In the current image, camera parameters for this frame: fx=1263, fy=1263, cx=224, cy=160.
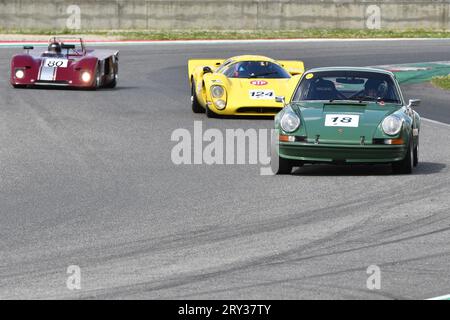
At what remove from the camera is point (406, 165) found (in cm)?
1218

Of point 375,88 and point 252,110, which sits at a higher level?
point 375,88

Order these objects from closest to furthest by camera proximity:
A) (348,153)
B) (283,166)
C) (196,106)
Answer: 1. (348,153)
2. (283,166)
3. (196,106)

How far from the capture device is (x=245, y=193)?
11070 mm

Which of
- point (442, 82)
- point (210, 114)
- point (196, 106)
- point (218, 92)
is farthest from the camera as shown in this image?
point (442, 82)

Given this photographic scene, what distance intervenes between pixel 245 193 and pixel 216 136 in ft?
16.6

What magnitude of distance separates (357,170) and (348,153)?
0.76 m

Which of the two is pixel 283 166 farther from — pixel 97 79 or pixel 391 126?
pixel 97 79

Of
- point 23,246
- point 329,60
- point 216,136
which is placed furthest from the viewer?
point 329,60

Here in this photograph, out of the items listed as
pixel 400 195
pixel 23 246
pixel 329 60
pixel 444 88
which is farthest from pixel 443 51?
pixel 23 246

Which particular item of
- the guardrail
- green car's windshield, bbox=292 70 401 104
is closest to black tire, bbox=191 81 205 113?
green car's windshield, bbox=292 70 401 104

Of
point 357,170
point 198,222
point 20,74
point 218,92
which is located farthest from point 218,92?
point 198,222

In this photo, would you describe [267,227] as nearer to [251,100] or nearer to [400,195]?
[400,195]

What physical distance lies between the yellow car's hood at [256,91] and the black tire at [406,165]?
6.07 meters

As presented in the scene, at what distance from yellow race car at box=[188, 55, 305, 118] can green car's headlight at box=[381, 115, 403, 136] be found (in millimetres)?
5957
